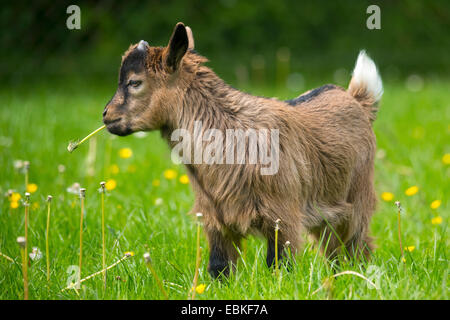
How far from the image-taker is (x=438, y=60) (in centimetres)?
1298

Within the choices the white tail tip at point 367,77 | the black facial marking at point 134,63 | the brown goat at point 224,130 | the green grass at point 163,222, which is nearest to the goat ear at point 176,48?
the brown goat at point 224,130

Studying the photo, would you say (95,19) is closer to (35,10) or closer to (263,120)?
(35,10)

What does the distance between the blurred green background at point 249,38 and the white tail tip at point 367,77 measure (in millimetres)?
6214

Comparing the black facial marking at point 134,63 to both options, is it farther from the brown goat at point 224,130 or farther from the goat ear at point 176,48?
the goat ear at point 176,48

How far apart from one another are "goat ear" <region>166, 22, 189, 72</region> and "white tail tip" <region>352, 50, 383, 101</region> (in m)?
1.27

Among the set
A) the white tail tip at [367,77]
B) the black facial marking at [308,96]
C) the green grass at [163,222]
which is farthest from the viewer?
the white tail tip at [367,77]

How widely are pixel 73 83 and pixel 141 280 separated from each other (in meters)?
8.35

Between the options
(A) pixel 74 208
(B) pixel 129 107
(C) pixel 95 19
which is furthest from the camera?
(C) pixel 95 19

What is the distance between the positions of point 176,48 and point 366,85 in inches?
53.5

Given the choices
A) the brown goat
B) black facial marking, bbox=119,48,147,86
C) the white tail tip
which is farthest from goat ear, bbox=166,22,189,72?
the white tail tip

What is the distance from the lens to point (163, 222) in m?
3.77

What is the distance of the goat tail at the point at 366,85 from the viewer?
3578 mm

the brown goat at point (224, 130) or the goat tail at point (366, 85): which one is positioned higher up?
the goat tail at point (366, 85)

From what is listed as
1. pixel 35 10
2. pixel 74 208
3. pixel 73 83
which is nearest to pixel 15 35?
pixel 35 10
